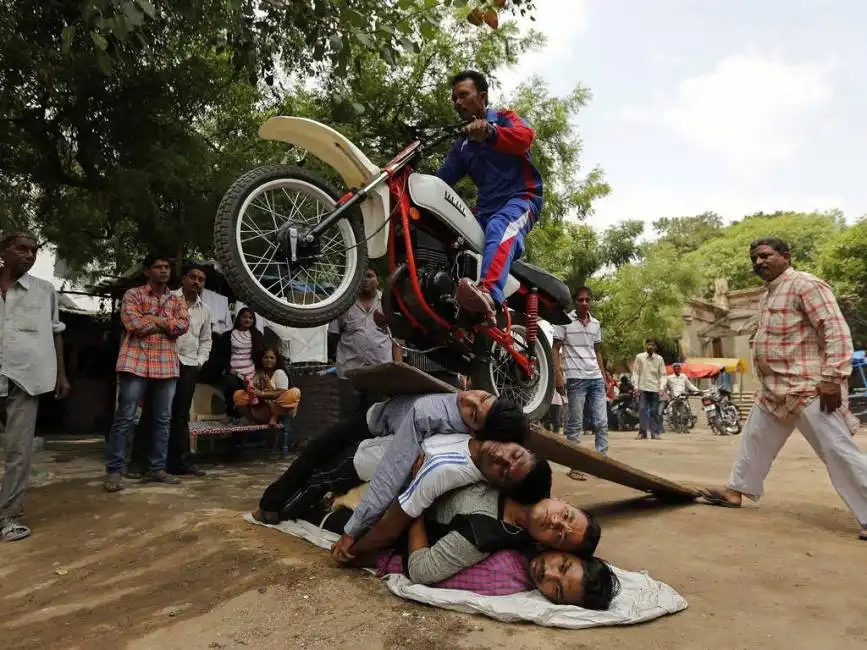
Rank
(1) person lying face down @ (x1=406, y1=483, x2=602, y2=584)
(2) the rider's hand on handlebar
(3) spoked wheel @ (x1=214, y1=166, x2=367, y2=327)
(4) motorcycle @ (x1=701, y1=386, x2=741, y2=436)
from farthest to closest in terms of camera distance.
A: (4) motorcycle @ (x1=701, y1=386, x2=741, y2=436), (2) the rider's hand on handlebar, (3) spoked wheel @ (x1=214, y1=166, x2=367, y2=327), (1) person lying face down @ (x1=406, y1=483, x2=602, y2=584)

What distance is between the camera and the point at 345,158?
3467mm

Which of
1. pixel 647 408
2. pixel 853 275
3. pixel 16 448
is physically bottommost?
pixel 16 448

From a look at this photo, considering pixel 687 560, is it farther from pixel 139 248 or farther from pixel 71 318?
pixel 71 318

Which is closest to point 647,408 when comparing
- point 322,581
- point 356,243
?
point 356,243

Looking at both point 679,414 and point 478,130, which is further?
point 679,414

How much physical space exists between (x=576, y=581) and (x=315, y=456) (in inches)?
72.2

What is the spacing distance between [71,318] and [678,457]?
1108cm

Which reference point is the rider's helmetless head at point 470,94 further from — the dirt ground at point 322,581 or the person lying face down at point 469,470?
the dirt ground at point 322,581

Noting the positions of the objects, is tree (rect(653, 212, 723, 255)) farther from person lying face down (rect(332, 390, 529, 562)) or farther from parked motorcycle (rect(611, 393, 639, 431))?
person lying face down (rect(332, 390, 529, 562))

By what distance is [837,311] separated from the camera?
12.7ft

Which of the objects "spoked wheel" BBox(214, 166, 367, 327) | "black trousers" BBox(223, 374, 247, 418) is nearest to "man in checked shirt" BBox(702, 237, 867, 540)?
"spoked wheel" BBox(214, 166, 367, 327)

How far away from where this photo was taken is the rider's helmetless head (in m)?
3.73

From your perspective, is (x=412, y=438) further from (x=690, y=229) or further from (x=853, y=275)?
(x=690, y=229)

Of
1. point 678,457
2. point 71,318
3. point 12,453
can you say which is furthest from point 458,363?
point 71,318
